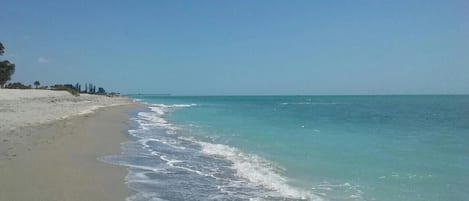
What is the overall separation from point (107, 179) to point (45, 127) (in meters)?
11.8

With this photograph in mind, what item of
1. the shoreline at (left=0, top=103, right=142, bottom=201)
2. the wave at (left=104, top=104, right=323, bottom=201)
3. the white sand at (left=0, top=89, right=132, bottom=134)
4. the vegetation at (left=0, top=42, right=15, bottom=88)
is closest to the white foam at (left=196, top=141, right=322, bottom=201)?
the wave at (left=104, top=104, right=323, bottom=201)

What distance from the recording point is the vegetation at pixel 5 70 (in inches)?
2682

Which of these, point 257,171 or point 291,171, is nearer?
point 257,171

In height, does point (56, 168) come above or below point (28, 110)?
below

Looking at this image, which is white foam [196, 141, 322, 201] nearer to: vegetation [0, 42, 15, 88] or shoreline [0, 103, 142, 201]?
shoreline [0, 103, 142, 201]

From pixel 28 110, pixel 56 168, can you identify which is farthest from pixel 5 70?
pixel 56 168

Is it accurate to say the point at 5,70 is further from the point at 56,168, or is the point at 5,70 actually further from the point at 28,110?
the point at 56,168

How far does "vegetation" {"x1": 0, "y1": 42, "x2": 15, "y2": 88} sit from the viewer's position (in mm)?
68125

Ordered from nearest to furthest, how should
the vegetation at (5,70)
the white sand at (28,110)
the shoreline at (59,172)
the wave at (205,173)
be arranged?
the shoreline at (59,172) → the wave at (205,173) → the white sand at (28,110) → the vegetation at (5,70)

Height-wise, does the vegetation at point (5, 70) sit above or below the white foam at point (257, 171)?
above

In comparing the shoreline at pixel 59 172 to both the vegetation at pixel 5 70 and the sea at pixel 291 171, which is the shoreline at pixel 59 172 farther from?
the vegetation at pixel 5 70

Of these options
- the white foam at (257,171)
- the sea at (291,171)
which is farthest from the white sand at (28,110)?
the white foam at (257,171)

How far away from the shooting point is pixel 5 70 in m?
68.9

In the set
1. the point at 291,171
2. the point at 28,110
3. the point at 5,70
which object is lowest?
the point at 291,171
